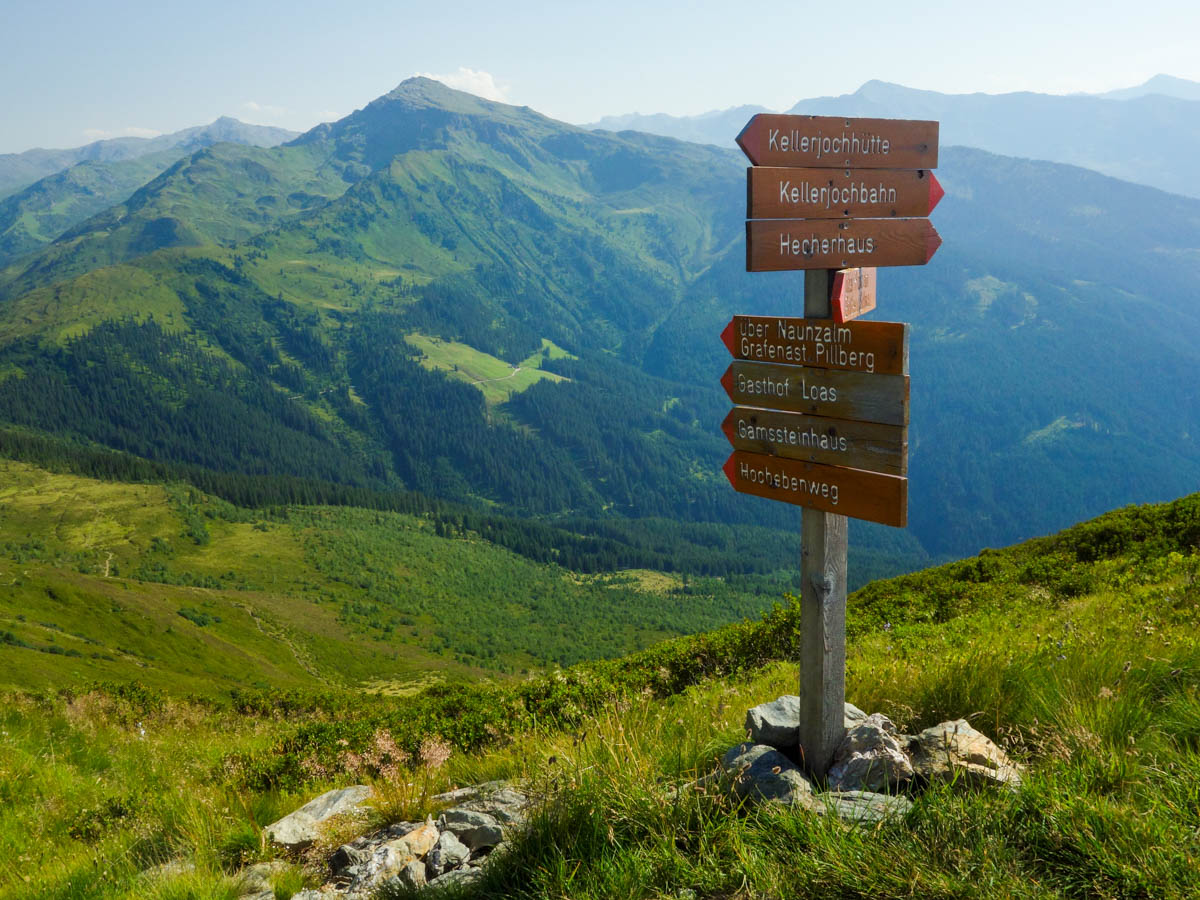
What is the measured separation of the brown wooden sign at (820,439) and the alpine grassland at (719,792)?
6.14ft

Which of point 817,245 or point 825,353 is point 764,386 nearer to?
point 825,353

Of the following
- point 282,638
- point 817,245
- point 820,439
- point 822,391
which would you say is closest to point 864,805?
point 820,439

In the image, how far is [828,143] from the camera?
5.28 m

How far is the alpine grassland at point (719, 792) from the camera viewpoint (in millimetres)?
3457

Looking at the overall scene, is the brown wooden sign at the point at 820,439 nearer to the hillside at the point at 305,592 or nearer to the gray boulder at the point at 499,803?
the gray boulder at the point at 499,803

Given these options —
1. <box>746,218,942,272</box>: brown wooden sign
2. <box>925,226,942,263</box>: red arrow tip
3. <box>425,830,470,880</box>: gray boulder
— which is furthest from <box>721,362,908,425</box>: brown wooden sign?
<box>425,830,470,880</box>: gray boulder

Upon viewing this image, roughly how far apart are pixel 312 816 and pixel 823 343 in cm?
573

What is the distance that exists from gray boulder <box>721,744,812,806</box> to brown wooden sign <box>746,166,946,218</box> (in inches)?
147

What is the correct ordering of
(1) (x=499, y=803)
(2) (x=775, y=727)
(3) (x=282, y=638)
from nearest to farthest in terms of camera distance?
(2) (x=775, y=727)
(1) (x=499, y=803)
(3) (x=282, y=638)

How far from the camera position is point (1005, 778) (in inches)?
165

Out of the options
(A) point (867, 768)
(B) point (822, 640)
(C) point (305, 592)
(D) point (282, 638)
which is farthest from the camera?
(C) point (305, 592)

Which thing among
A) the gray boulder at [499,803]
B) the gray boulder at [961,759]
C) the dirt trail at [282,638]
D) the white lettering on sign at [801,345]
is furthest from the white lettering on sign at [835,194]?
the dirt trail at [282,638]

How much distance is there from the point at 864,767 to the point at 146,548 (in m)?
148

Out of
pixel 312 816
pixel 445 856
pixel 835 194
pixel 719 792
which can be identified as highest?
pixel 835 194
